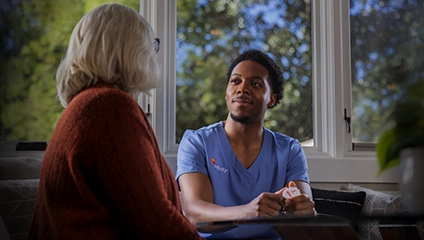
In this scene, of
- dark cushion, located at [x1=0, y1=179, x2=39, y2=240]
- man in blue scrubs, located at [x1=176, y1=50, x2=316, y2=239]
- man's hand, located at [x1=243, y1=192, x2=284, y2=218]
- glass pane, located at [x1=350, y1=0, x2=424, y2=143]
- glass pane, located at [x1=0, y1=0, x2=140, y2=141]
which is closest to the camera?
man's hand, located at [x1=243, y1=192, x2=284, y2=218]

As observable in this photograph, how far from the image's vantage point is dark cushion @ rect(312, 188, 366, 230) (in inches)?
95.8

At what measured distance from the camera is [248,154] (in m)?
2.20

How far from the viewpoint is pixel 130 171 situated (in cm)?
121

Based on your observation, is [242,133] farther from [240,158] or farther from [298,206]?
[298,206]

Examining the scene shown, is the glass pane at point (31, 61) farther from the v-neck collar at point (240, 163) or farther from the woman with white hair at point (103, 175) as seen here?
the woman with white hair at point (103, 175)

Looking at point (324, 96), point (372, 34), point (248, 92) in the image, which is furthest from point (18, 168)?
point (372, 34)

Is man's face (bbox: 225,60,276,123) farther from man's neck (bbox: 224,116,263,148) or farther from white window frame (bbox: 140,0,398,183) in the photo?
white window frame (bbox: 140,0,398,183)

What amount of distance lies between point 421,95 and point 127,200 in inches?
27.0

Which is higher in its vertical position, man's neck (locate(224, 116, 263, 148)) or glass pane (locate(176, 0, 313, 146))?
glass pane (locate(176, 0, 313, 146))

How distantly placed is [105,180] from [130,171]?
6 cm

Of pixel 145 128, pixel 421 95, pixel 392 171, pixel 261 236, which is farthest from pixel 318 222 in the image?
pixel 261 236

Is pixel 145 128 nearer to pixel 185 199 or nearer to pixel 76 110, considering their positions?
pixel 76 110

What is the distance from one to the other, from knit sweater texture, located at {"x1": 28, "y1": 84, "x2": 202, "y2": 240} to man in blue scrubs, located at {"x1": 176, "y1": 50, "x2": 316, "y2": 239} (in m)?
0.68

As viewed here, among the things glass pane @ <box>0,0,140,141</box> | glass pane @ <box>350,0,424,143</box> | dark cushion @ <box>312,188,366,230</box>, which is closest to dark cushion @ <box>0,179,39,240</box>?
glass pane @ <box>0,0,140,141</box>
